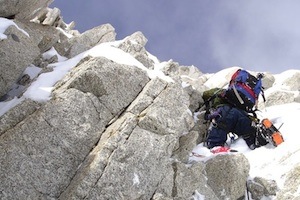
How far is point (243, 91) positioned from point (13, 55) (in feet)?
42.3

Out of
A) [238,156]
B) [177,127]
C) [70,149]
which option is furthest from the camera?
[238,156]

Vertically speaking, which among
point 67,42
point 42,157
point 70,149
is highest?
point 67,42

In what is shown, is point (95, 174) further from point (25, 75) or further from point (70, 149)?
point (25, 75)

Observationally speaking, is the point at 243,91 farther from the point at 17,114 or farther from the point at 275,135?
the point at 17,114

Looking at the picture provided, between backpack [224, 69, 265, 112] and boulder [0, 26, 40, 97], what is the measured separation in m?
11.4

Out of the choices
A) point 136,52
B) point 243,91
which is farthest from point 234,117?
point 136,52

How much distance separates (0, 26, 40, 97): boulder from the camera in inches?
638

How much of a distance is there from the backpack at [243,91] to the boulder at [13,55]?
11434 mm

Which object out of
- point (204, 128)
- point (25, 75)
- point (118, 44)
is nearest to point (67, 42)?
point (118, 44)

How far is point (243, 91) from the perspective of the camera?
21969 mm

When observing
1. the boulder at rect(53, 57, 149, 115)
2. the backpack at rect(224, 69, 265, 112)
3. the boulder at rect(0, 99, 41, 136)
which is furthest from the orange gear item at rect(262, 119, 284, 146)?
the boulder at rect(0, 99, 41, 136)

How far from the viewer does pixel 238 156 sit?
16.8 meters

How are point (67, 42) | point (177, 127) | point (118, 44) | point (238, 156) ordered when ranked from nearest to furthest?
point (177, 127)
point (238, 156)
point (118, 44)
point (67, 42)

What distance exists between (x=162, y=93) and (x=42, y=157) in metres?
5.97
